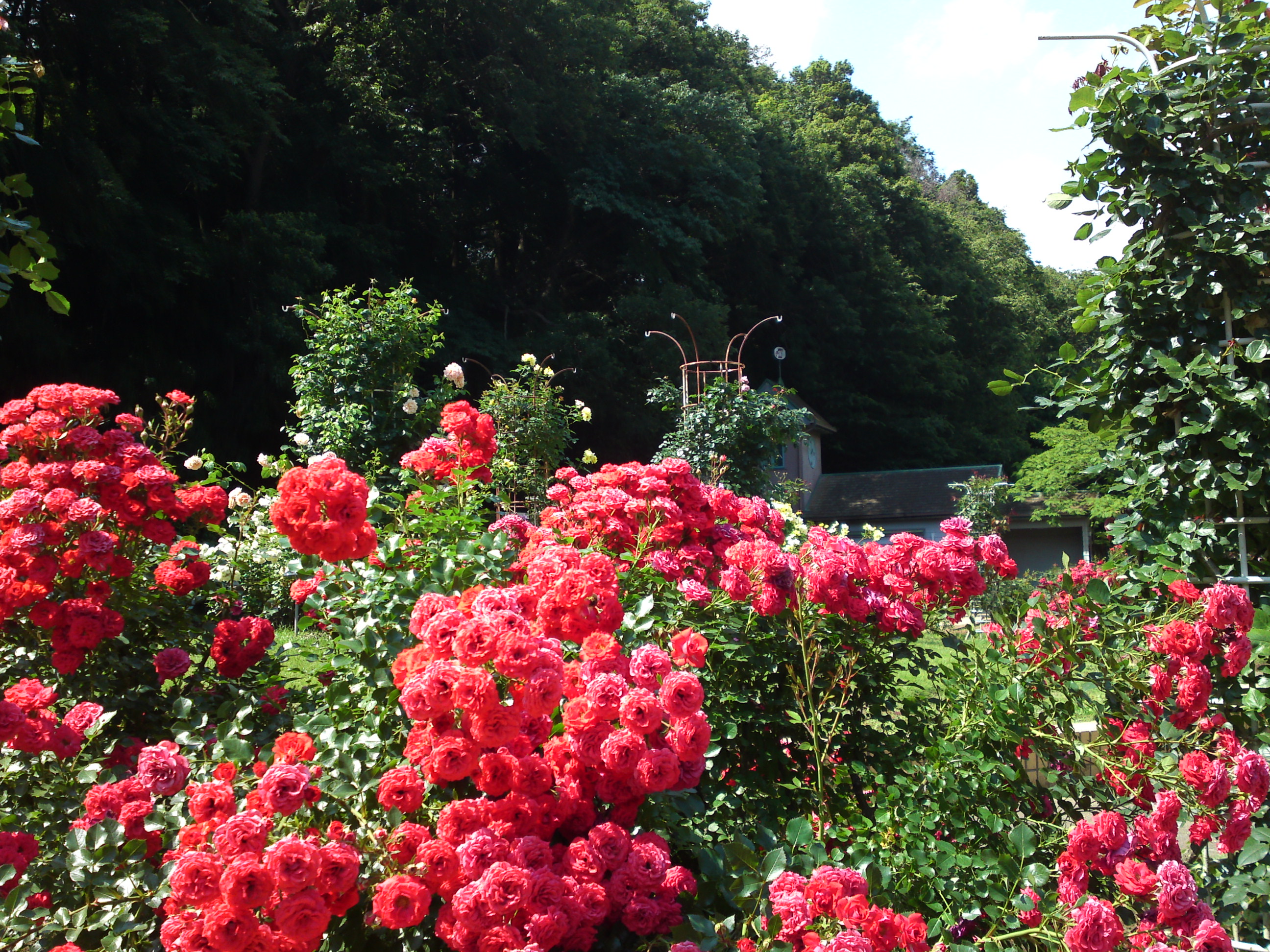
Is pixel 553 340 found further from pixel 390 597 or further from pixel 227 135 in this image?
pixel 390 597

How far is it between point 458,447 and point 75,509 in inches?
39.2

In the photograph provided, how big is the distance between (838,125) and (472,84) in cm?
1720

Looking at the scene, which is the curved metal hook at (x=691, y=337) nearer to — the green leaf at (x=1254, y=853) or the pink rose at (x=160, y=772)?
the green leaf at (x=1254, y=853)

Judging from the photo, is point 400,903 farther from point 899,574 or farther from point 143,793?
point 899,574

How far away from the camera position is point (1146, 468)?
255 centimetres

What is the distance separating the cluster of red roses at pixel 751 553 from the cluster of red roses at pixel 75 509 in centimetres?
98

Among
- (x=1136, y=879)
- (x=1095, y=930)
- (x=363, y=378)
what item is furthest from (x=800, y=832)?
(x=363, y=378)

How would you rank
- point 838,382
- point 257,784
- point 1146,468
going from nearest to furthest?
point 257,784
point 1146,468
point 838,382

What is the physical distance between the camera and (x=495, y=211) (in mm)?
19719

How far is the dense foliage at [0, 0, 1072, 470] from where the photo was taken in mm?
11836

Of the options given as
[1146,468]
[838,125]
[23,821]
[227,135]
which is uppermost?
[838,125]

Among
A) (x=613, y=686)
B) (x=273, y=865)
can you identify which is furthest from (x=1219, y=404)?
(x=273, y=865)

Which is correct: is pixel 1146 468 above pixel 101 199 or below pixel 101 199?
below

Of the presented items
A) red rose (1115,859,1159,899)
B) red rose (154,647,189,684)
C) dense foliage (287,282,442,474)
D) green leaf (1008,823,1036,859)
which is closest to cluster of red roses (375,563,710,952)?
green leaf (1008,823,1036,859)
